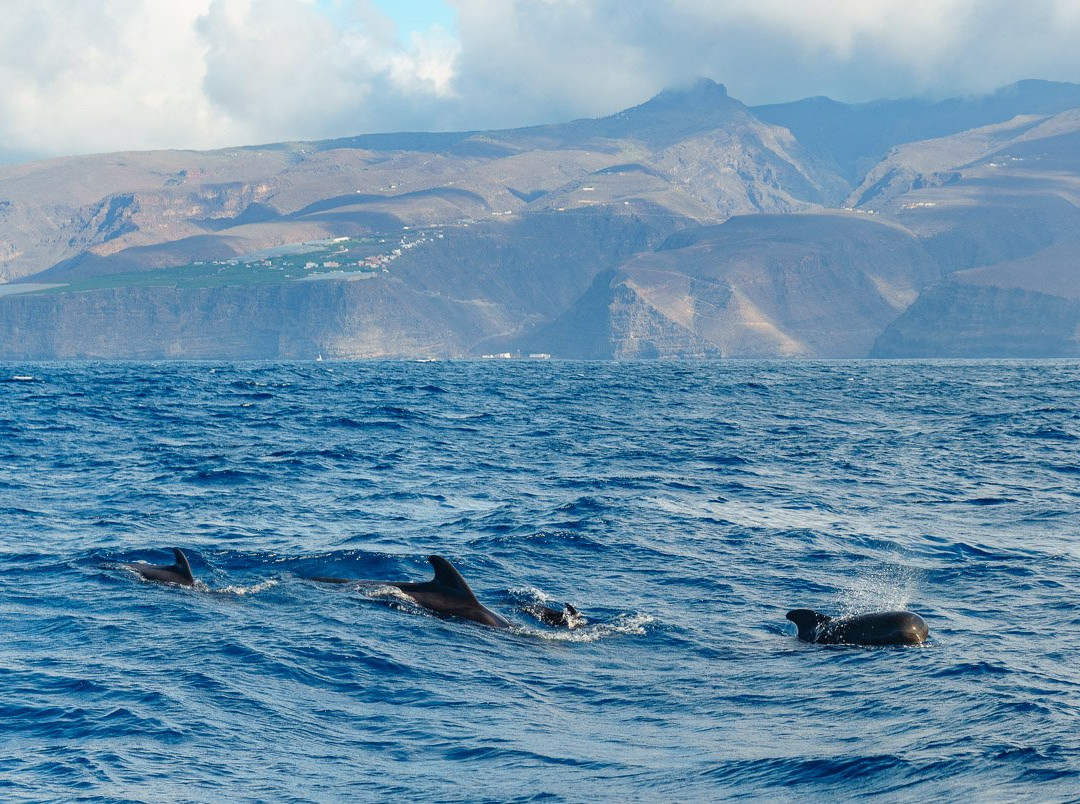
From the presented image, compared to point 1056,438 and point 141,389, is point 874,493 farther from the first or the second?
point 141,389

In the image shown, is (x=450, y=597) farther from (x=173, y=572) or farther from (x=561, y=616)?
(x=173, y=572)

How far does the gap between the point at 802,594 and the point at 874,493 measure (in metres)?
14.8

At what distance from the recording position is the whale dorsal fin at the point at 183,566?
26.7 m

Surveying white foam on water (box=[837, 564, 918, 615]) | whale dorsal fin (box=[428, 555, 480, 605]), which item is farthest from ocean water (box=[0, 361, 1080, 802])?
whale dorsal fin (box=[428, 555, 480, 605])

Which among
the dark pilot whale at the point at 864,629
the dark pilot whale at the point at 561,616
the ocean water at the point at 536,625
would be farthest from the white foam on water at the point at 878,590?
the dark pilot whale at the point at 561,616

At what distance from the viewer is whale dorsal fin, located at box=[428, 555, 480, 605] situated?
2502cm

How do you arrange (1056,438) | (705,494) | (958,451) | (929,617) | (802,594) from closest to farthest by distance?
(929,617) < (802,594) < (705,494) < (958,451) < (1056,438)

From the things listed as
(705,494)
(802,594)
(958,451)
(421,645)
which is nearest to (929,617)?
(802,594)


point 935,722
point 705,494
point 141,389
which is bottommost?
point 935,722

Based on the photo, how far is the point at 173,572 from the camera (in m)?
27.0

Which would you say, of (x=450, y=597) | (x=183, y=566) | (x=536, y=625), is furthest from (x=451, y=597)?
(x=183, y=566)

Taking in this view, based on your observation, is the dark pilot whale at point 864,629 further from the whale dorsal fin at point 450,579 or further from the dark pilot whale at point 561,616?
the whale dorsal fin at point 450,579

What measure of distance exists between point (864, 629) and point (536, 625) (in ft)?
19.1

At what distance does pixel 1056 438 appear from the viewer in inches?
2335
